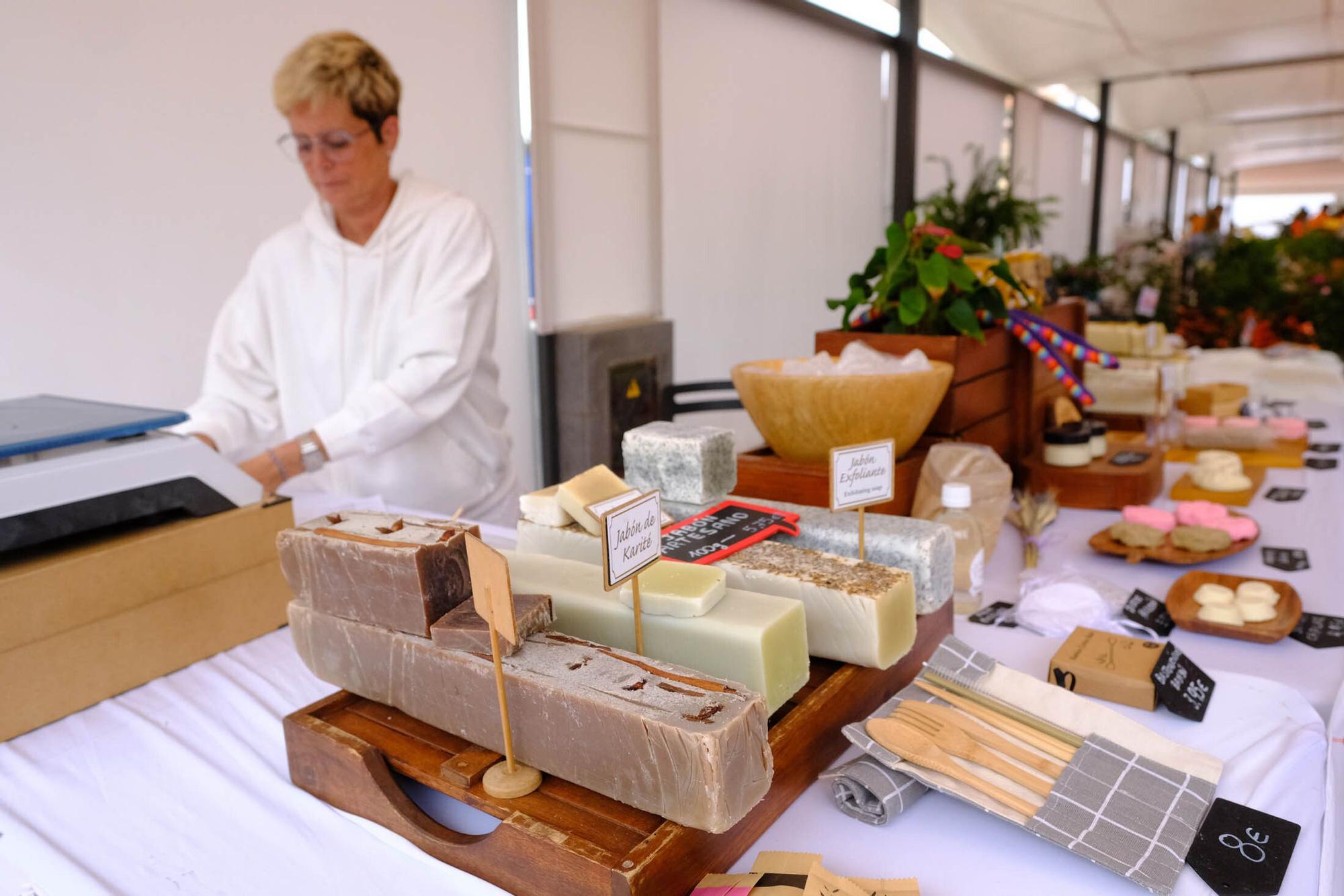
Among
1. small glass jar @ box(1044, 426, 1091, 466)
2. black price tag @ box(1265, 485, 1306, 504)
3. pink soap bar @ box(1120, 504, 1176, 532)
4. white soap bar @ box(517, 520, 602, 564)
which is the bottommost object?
black price tag @ box(1265, 485, 1306, 504)

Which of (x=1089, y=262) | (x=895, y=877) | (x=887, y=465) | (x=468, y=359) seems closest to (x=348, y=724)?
(x=895, y=877)

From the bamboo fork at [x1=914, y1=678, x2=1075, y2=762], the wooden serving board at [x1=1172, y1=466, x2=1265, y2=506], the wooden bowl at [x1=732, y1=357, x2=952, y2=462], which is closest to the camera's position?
the bamboo fork at [x1=914, y1=678, x2=1075, y2=762]

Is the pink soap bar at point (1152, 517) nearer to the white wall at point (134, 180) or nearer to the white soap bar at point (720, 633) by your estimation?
the white soap bar at point (720, 633)

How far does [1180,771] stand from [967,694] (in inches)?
7.6

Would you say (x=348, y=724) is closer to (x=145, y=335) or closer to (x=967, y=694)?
(x=967, y=694)

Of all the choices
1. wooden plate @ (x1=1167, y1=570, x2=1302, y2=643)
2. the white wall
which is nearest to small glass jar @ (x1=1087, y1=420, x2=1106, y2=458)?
wooden plate @ (x1=1167, y1=570, x2=1302, y2=643)

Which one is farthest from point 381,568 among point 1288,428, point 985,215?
point 985,215

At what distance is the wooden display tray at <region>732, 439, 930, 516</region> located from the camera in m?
1.33

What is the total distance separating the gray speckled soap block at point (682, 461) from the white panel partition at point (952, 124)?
4.93 m

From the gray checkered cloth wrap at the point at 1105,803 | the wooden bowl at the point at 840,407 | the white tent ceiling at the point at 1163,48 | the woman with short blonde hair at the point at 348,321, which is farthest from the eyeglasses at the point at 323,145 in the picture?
the white tent ceiling at the point at 1163,48

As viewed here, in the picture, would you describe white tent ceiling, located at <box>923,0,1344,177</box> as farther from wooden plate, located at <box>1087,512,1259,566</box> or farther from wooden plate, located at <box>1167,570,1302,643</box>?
wooden plate, located at <box>1167,570,1302,643</box>

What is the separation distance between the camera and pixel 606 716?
64cm

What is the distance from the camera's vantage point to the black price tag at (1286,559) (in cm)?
144

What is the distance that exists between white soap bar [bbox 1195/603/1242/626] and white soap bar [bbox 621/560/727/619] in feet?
2.57
